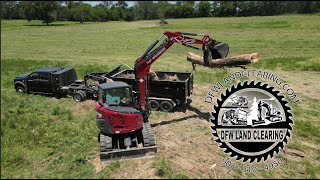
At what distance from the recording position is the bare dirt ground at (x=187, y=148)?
10590 millimetres

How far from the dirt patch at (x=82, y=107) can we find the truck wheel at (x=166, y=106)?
3838mm

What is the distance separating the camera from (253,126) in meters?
12.5

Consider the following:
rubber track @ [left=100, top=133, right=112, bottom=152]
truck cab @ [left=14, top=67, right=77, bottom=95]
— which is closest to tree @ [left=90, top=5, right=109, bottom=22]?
truck cab @ [left=14, top=67, right=77, bottom=95]

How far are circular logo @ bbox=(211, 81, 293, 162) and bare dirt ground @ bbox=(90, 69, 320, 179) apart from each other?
0.55 meters

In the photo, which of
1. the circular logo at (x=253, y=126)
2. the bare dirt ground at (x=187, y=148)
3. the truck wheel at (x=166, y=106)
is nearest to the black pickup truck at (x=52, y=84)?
the bare dirt ground at (x=187, y=148)

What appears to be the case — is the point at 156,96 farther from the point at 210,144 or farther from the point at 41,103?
the point at 41,103

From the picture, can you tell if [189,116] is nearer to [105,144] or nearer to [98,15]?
[105,144]

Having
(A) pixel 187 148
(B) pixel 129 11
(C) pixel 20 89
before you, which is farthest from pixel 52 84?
(B) pixel 129 11

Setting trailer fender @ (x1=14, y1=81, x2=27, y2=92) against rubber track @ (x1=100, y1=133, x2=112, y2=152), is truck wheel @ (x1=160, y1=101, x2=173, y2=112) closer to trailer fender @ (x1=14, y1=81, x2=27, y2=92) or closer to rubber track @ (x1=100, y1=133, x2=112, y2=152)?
rubber track @ (x1=100, y1=133, x2=112, y2=152)

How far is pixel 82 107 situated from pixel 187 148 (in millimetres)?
7497

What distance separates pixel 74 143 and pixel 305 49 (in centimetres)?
2918

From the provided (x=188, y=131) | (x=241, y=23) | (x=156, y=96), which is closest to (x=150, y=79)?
(x=156, y=96)

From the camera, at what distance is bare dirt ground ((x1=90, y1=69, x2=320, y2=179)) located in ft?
34.7

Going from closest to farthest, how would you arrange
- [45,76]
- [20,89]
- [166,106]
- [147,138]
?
1. [147,138]
2. [166,106]
3. [45,76]
4. [20,89]
